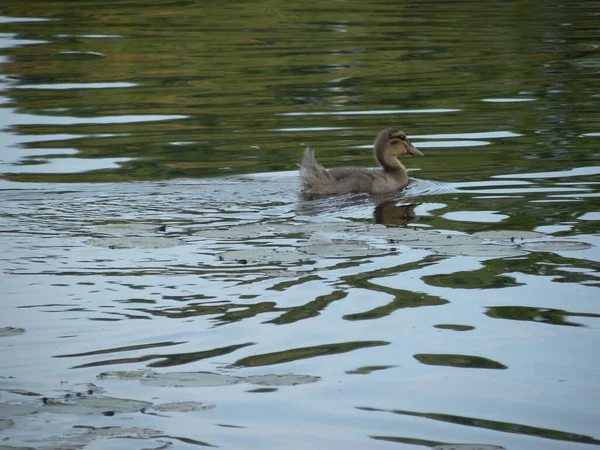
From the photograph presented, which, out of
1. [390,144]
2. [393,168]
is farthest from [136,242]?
[390,144]

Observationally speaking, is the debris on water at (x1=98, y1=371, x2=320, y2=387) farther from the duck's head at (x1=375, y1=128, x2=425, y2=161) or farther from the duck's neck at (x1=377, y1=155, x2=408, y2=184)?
the duck's head at (x1=375, y1=128, x2=425, y2=161)

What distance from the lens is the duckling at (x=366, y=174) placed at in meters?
11.5

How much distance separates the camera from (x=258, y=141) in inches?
568

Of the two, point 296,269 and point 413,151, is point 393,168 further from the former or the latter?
point 296,269

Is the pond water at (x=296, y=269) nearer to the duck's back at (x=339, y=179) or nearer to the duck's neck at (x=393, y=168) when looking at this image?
the duck's back at (x=339, y=179)

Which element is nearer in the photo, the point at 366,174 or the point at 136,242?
the point at 136,242

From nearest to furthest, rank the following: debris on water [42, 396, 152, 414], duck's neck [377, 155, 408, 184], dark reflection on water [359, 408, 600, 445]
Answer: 1. dark reflection on water [359, 408, 600, 445]
2. debris on water [42, 396, 152, 414]
3. duck's neck [377, 155, 408, 184]

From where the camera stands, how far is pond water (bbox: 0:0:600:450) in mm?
5965

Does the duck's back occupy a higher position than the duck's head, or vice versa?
the duck's head

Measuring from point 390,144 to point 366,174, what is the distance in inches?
34.7

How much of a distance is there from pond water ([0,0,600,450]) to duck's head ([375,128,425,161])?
1.24 ft

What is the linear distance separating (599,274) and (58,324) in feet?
11.7

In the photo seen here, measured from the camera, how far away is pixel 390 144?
1256 cm

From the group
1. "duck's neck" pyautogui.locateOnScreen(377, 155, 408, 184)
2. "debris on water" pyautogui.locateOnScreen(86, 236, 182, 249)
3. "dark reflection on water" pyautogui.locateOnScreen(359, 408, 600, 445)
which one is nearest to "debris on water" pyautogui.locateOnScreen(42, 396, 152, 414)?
"dark reflection on water" pyautogui.locateOnScreen(359, 408, 600, 445)
